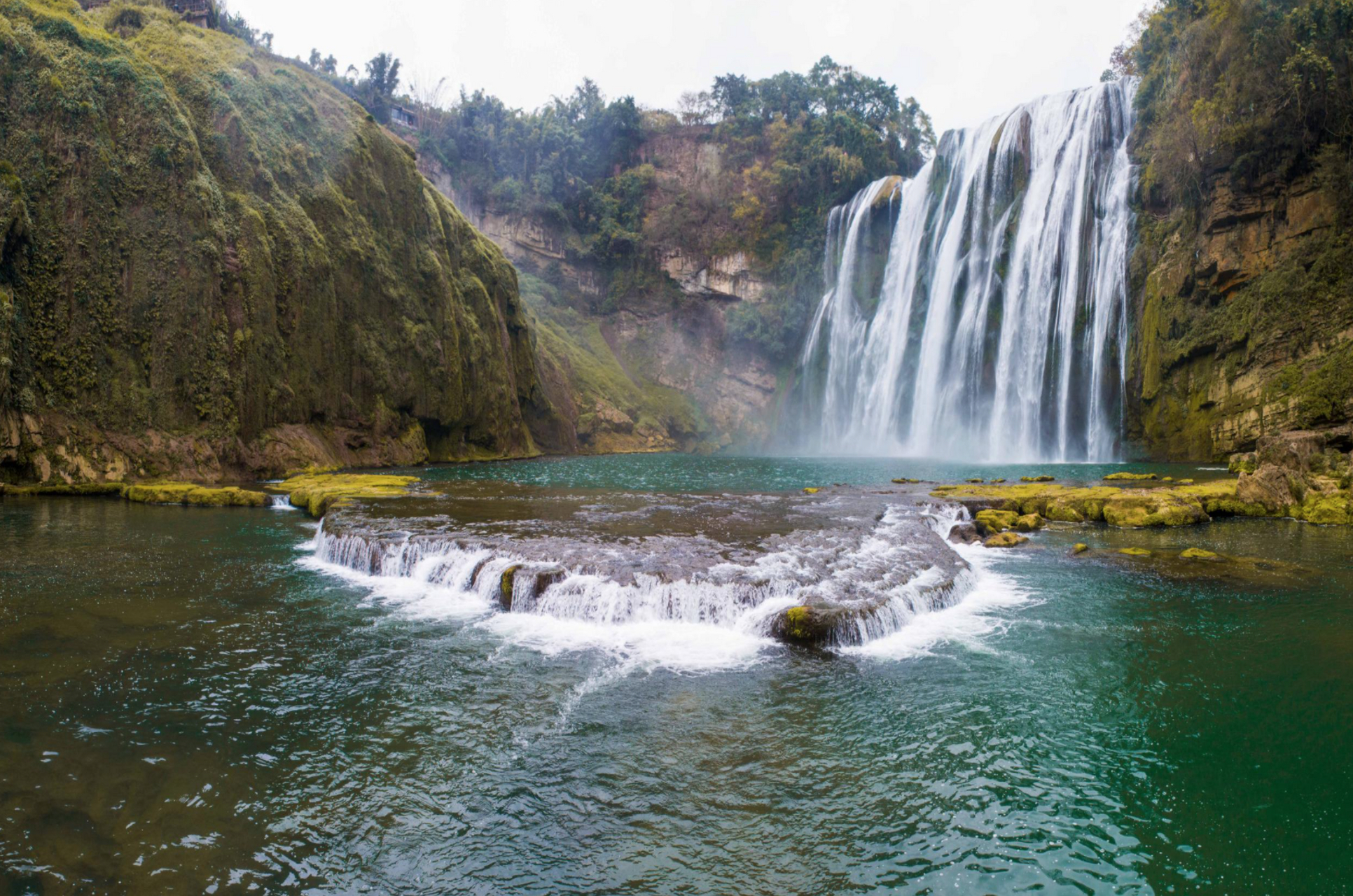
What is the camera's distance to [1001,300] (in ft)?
138

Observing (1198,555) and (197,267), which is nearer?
(1198,555)

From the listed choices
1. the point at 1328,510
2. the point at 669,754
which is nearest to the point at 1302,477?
the point at 1328,510

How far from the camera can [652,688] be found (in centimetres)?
813

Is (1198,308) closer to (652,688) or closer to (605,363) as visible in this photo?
(652,688)

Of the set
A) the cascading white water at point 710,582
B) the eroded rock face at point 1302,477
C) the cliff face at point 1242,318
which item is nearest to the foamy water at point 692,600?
the cascading white water at point 710,582

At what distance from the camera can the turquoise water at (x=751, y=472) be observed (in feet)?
87.0

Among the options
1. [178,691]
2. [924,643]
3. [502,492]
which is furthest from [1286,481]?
[178,691]

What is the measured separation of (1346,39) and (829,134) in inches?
1630

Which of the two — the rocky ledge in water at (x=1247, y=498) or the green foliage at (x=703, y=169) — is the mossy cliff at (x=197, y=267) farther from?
the green foliage at (x=703, y=169)

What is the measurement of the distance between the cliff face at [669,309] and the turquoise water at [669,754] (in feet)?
170

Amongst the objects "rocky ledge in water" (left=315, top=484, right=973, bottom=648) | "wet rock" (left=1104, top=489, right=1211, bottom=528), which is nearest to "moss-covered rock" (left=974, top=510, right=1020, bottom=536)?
"rocky ledge in water" (left=315, top=484, right=973, bottom=648)

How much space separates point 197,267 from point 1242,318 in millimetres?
40676

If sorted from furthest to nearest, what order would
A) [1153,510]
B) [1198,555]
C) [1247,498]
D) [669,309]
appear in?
[669,309], [1247,498], [1153,510], [1198,555]

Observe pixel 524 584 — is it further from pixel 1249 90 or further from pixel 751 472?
pixel 1249 90
